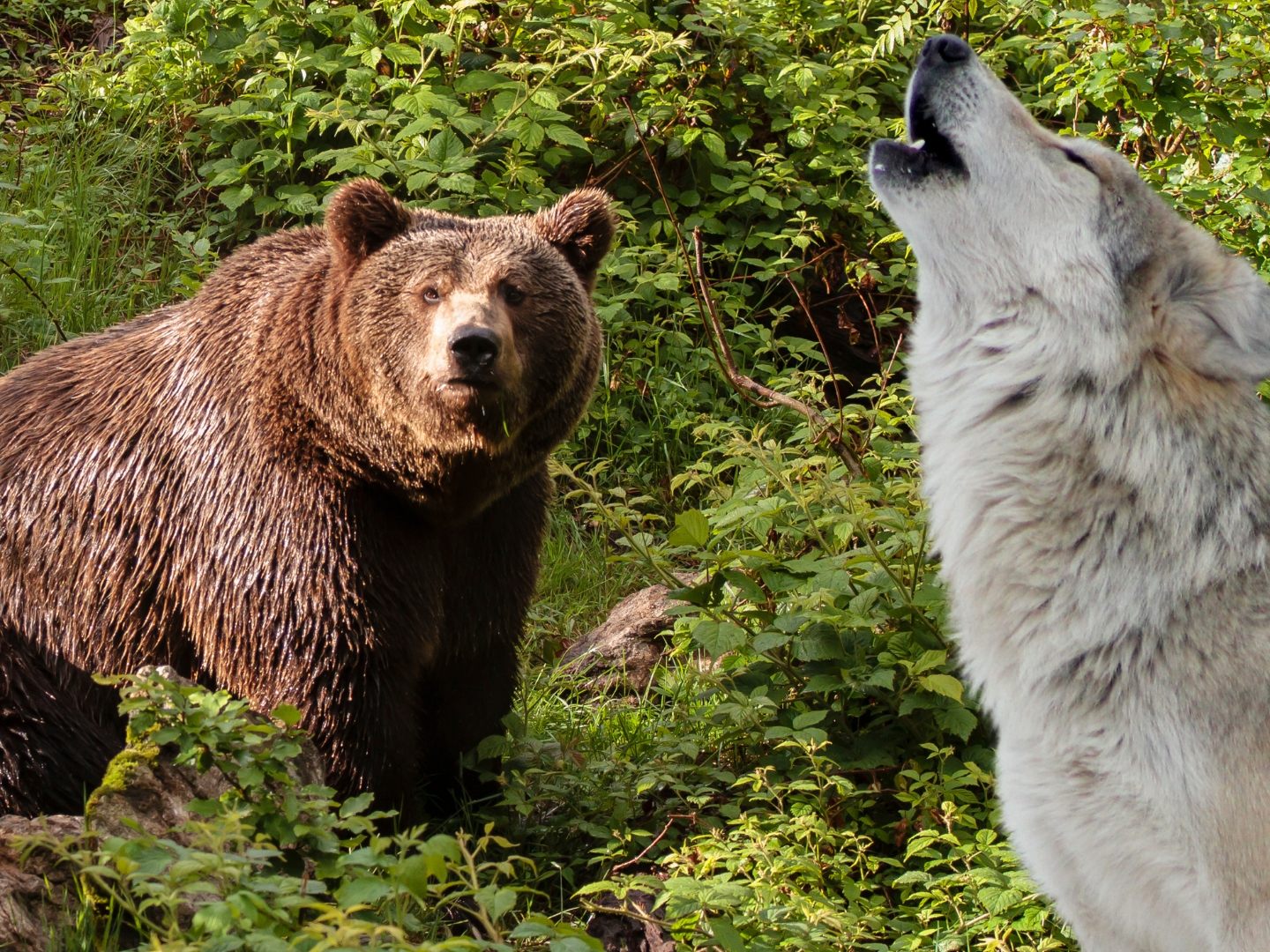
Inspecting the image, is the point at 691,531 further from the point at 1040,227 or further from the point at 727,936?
the point at 1040,227

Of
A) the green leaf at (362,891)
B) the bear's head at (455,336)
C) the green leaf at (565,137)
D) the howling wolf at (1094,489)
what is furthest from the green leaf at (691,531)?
the green leaf at (565,137)

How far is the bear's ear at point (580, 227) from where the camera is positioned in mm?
5328

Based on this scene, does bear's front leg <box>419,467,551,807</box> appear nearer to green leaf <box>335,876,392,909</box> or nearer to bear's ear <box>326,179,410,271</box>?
bear's ear <box>326,179,410,271</box>

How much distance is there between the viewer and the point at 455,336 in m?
4.71

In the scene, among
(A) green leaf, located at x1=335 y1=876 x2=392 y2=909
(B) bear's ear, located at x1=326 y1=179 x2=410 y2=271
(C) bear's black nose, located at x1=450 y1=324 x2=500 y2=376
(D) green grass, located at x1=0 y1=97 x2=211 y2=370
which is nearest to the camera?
(A) green leaf, located at x1=335 y1=876 x2=392 y2=909

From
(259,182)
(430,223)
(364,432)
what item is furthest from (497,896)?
(259,182)

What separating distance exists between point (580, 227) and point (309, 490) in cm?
138

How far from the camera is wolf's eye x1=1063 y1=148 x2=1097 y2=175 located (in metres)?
3.67

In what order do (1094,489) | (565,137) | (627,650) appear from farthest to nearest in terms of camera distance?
1. (565,137)
2. (627,650)
3. (1094,489)

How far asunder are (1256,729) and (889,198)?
1528mm

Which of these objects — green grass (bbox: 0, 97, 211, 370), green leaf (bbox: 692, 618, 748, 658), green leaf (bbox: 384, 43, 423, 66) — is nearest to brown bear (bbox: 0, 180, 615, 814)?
green leaf (bbox: 692, 618, 748, 658)

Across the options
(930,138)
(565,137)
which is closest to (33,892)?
(930,138)

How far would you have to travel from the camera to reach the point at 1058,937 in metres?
4.26

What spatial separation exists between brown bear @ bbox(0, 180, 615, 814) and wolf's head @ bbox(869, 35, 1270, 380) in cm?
160
